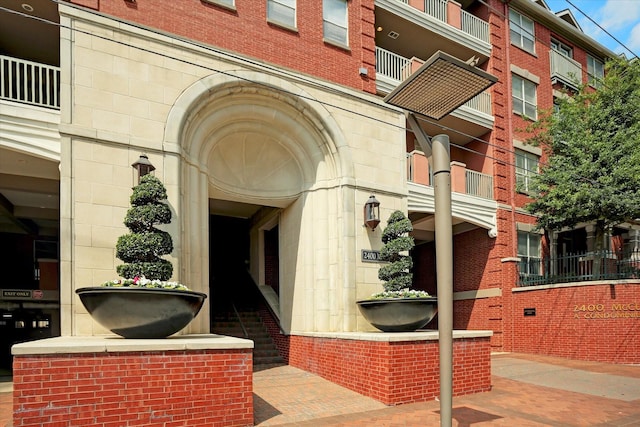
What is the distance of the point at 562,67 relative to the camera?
761 inches

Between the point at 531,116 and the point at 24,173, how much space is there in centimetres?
1693

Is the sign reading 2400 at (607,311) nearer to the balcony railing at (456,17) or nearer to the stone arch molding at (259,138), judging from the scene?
the stone arch molding at (259,138)

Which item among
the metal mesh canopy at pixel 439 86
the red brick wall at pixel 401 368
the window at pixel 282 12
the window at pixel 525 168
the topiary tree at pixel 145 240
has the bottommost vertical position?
the red brick wall at pixel 401 368

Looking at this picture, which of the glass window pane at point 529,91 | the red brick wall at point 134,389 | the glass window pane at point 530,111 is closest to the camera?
the red brick wall at point 134,389

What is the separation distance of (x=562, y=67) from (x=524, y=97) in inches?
128

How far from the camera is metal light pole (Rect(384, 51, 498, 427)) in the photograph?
14.0 ft

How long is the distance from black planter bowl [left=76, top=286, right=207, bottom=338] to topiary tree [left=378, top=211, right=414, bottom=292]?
487 centimetres

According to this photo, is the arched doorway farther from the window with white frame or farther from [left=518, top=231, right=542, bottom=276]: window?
[left=518, top=231, right=542, bottom=276]: window

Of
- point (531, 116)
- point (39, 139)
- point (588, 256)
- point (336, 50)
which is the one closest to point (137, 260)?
point (39, 139)

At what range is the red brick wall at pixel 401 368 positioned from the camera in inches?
305

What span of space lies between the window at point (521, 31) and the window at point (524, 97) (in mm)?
1410

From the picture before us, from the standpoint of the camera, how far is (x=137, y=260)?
22.3ft

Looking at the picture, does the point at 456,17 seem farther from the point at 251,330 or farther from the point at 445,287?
the point at 445,287

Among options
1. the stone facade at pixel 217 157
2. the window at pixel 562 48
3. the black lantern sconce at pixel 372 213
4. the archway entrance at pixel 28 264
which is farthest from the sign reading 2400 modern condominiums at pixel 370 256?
the window at pixel 562 48
